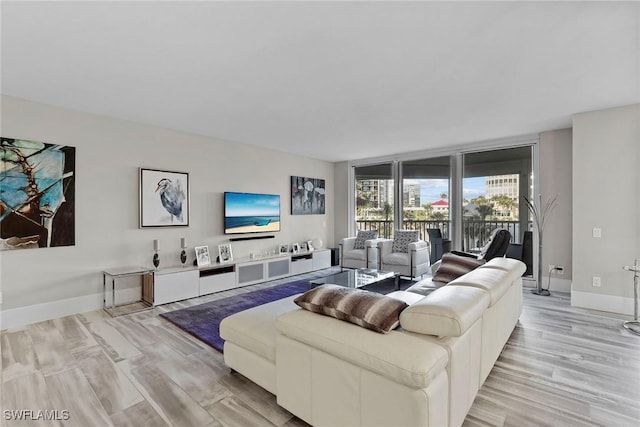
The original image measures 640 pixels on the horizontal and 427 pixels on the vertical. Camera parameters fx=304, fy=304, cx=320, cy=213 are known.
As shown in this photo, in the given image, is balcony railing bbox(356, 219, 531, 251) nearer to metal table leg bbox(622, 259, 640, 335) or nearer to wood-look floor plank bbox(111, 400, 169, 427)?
metal table leg bbox(622, 259, 640, 335)

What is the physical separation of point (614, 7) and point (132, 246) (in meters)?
5.23

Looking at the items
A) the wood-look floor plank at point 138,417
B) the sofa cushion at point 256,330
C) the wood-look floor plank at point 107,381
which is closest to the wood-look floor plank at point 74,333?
the wood-look floor plank at point 107,381

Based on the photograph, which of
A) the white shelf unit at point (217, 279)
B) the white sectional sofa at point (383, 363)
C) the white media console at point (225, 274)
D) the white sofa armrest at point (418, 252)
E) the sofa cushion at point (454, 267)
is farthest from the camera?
the white sofa armrest at point (418, 252)

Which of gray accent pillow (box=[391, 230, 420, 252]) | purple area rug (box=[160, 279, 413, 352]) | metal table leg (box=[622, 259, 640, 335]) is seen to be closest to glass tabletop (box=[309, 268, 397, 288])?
purple area rug (box=[160, 279, 413, 352])

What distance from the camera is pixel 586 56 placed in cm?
245

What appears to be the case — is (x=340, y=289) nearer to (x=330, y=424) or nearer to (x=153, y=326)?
(x=330, y=424)

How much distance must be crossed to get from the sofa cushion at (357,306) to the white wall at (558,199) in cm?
447

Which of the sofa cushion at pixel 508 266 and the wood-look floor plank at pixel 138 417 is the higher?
the sofa cushion at pixel 508 266

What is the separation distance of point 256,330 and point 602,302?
4360mm

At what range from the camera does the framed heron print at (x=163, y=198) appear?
423 cm

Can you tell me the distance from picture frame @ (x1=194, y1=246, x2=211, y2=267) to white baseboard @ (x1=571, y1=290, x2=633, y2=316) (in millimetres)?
5133

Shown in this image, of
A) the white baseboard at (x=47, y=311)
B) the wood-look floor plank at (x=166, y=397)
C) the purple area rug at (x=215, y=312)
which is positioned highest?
the white baseboard at (x=47, y=311)

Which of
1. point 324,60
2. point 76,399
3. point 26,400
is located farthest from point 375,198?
point 26,400

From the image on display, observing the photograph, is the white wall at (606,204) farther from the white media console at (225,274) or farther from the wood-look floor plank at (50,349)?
the wood-look floor plank at (50,349)
